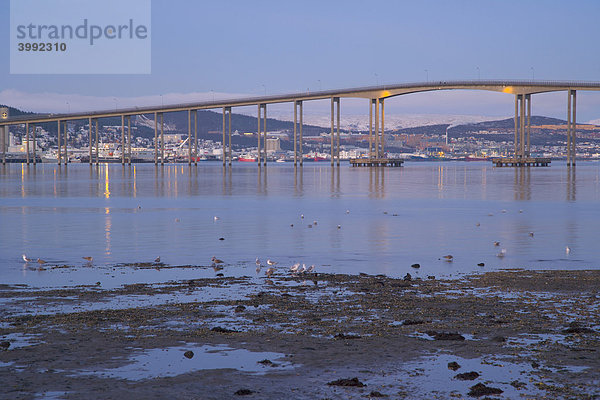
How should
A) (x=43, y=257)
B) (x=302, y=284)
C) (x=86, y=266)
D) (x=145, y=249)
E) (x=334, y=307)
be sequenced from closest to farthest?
(x=334, y=307)
(x=302, y=284)
(x=86, y=266)
(x=43, y=257)
(x=145, y=249)

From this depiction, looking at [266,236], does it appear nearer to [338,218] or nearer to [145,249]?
[145,249]

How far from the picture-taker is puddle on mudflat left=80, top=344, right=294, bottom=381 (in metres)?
8.16

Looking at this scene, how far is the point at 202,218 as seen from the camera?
3186 centimetres

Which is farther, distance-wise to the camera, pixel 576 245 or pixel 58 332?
pixel 576 245

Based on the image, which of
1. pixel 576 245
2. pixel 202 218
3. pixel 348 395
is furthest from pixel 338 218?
pixel 348 395

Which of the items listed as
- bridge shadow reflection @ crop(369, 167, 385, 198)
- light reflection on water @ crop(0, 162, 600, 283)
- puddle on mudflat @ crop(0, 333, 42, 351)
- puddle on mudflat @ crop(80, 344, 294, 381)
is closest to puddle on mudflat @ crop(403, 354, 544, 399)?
puddle on mudflat @ crop(80, 344, 294, 381)

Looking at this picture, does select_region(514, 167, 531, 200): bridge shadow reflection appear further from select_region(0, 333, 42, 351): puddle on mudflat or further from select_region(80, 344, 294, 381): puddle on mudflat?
select_region(0, 333, 42, 351): puddle on mudflat

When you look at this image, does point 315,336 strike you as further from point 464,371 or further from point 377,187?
point 377,187

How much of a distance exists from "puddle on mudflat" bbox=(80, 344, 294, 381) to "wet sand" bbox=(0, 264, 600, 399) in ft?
0.13

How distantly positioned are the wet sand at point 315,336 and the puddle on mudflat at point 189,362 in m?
0.04

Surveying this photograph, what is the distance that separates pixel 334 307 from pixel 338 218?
64.8 ft

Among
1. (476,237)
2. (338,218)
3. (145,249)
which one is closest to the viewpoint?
(145,249)

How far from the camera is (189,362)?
863 cm

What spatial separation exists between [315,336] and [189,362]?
186 centimetres
